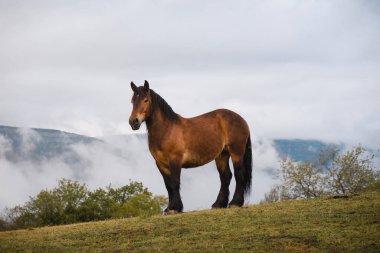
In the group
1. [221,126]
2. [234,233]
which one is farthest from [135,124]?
[234,233]

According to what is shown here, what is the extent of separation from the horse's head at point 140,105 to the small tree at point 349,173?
2339cm

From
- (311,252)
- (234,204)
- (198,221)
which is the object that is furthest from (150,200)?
(311,252)

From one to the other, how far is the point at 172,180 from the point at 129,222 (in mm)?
1860

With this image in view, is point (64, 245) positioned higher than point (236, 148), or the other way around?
point (236, 148)

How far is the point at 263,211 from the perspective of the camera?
603 inches

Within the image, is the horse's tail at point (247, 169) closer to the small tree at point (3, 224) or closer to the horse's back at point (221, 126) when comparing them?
the horse's back at point (221, 126)

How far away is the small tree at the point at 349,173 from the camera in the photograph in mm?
36562

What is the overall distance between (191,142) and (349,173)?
2337cm

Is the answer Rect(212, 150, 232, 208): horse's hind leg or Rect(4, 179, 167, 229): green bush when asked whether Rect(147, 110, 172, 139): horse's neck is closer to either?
Rect(212, 150, 232, 208): horse's hind leg

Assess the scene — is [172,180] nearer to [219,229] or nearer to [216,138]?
[216,138]

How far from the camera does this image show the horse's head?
52.3ft

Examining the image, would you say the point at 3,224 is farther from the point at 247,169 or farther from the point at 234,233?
the point at 234,233

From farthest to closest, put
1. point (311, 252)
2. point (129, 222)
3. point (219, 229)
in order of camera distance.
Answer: point (129, 222) → point (219, 229) → point (311, 252)

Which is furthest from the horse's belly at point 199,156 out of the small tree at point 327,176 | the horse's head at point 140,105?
the small tree at point 327,176
